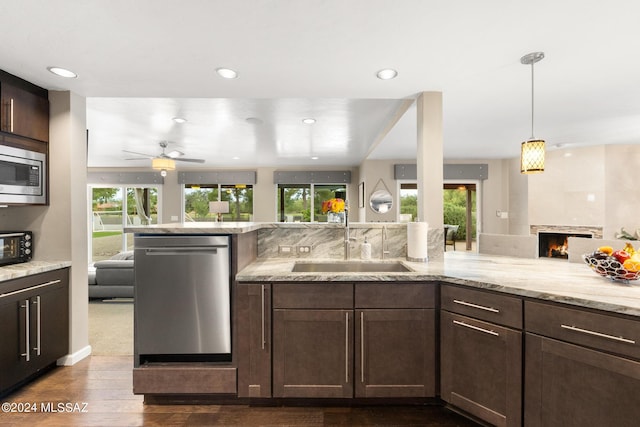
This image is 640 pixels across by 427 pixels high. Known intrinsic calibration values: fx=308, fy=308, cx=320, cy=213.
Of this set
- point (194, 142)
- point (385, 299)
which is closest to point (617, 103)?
point (385, 299)

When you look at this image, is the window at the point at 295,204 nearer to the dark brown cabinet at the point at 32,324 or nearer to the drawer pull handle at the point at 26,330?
the dark brown cabinet at the point at 32,324

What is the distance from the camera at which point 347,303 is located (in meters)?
1.94

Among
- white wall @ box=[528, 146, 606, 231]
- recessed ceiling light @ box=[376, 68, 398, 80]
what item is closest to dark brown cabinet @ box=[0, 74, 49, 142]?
recessed ceiling light @ box=[376, 68, 398, 80]

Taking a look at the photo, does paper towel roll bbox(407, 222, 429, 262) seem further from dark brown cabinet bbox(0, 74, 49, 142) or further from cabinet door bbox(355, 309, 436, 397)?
dark brown cabinet bbox(0, 74, 49, 142)

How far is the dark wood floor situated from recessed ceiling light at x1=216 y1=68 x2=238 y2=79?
2.32 metres

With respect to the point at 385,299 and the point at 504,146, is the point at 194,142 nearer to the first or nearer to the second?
the point at 385,299

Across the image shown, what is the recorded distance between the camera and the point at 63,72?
2.27 meters

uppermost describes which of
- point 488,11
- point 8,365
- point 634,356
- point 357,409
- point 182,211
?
point 488,11

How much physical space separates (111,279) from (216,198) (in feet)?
13.1

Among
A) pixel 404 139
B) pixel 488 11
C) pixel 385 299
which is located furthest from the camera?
pixel 404 139

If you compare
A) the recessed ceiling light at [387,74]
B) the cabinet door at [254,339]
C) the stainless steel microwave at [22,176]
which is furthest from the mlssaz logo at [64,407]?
the recessed ceiling light at [387,74]

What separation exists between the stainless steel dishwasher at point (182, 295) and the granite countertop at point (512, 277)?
0.72ft

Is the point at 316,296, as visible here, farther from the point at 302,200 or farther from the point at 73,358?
the point at 302,200

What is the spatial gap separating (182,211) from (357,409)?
709 centimetres
